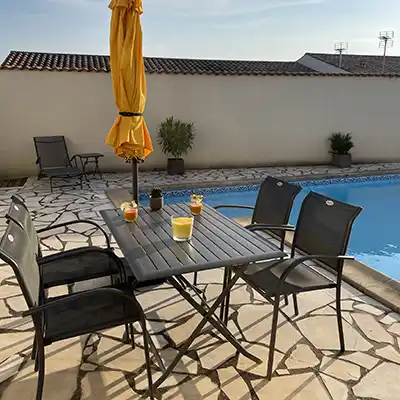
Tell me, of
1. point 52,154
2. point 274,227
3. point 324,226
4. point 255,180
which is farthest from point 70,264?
point 255,180

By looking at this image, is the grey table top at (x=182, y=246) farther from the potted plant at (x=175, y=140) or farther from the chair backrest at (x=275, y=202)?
the potted plant at (x=175, y=140)

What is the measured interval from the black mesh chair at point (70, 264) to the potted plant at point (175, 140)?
6125mm

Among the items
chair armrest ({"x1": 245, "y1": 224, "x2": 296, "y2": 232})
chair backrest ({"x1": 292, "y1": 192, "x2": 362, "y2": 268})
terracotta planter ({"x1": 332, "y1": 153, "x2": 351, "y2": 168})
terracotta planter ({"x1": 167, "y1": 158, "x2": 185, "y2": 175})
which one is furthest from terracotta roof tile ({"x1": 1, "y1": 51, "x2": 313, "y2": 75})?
chair backrest ({"x1": 292, "y1": 192, "x2": 362, "y2": 268})

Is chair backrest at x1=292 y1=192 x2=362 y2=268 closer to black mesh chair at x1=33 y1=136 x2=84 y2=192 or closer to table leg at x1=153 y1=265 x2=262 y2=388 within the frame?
table leg at x1=153 y1=265 x2=262 y2=388

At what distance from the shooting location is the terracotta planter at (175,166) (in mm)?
8992

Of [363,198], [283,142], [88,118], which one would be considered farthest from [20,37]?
[363,198]

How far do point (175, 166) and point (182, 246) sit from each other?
6.59m

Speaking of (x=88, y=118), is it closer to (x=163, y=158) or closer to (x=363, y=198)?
(x=163, y=158)

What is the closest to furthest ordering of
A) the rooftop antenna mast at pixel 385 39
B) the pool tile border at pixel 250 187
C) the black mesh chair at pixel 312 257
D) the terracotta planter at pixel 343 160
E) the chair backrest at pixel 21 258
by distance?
the chair backrest at pixel 21 258
the black mesh chair at pixel 312 257
the pool tile border at pixel 250 187
the terracotta planter at pixel 343 160
the rooftop antenna mast at pixel 385 39

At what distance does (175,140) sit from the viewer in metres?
8.90

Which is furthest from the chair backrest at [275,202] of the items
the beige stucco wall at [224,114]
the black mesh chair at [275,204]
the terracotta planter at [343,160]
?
the terracotta planter at [343,160]

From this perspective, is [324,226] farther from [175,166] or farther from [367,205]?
[175,166]

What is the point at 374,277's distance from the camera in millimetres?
3672

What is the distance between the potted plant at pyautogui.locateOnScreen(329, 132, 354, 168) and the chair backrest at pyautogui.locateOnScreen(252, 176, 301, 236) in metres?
7.54
